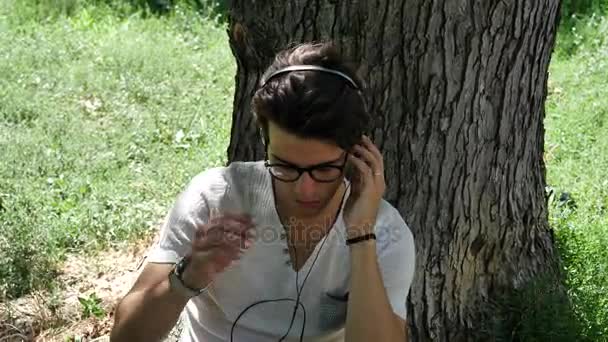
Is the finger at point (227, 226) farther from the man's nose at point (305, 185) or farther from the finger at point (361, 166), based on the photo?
the finger at point (361, 166)

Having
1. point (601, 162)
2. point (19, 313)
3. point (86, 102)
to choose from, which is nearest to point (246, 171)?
point (19, 313)

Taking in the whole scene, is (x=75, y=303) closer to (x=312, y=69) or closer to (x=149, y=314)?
(x=149, y=314)

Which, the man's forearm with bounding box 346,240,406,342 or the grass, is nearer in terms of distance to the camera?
the man's forearm with bounding box 346,240,406,342

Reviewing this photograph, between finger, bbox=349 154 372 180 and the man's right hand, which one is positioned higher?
finger, bbox=349 154 372 180

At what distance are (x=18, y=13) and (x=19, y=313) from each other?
166 inches

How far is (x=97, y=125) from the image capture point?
20.3 ft

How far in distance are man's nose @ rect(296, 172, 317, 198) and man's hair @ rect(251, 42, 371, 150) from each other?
125 mm

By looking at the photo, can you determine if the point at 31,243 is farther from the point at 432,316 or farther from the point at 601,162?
the point at 601,162

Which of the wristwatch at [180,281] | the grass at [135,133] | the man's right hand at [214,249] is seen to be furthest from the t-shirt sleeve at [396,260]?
the grass at [135,133]

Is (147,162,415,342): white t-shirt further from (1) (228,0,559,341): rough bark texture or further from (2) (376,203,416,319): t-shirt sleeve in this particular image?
(1) (228,0,559,341): rough bark texture

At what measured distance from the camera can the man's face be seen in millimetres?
2459

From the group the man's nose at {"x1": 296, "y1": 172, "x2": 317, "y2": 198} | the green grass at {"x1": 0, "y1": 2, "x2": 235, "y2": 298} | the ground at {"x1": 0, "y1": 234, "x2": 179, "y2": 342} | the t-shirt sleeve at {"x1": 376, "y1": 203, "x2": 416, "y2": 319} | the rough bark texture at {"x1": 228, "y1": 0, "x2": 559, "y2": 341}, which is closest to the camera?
the man's nose at {"x1": 296, "y1": 172, "x2": 317, "y2": 198}

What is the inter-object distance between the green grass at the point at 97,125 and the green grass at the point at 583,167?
196 centimetres

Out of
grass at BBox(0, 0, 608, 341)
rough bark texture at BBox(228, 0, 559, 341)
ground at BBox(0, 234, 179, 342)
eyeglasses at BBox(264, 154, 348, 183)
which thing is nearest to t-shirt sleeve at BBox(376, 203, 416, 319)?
eyeglasses at BBox(264, 154, 348, 183)
